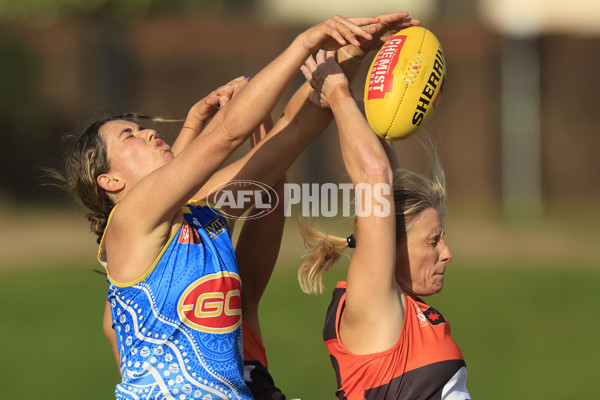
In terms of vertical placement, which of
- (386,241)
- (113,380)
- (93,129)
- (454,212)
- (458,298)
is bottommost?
(454,212)

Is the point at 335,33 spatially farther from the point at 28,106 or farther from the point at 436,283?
the point at 28,106

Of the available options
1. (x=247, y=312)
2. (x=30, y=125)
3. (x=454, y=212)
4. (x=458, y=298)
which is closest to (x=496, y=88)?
(x=454, y=212)

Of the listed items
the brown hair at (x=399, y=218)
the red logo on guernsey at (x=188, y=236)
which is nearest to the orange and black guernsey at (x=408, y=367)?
the brown hair at (x=399, y=218)

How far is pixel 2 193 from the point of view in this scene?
2073 cm

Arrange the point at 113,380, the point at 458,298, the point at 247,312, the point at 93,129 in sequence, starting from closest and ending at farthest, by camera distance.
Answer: the point at 93,129 → the point at 247,312 → the point at 113,380 → the point at 458,298

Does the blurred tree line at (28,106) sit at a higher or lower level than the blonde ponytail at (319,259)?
lower

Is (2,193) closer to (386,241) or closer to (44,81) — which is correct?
(44,81)

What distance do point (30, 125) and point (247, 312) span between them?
17119 mm

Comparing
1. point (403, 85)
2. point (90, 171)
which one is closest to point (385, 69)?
point (403, 85)

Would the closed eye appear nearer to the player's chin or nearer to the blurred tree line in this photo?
the player's chin

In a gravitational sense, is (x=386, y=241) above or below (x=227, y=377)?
above

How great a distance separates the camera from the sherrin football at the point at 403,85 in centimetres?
374

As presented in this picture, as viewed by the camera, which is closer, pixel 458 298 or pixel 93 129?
pixel 93 129

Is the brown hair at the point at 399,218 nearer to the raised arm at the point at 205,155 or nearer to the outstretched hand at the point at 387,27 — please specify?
the outstretched hand at the point at 387,27
